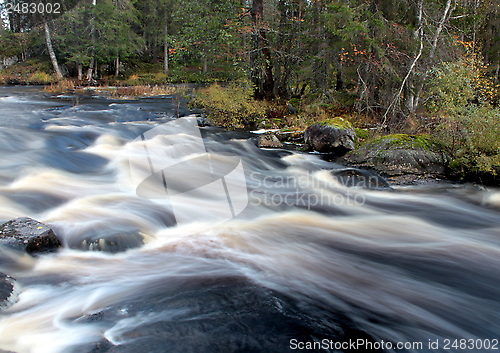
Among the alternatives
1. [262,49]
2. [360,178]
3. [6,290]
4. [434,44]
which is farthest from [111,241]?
[262,49]

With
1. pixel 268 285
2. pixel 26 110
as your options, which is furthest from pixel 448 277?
pixel 26 110

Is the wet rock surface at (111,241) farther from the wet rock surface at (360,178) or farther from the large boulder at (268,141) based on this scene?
the large boulder at (268,141)

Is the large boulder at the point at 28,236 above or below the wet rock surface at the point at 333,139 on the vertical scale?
below

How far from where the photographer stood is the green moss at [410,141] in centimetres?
872

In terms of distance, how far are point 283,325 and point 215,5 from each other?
13.6m

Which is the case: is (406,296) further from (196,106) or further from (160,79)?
(160,79)

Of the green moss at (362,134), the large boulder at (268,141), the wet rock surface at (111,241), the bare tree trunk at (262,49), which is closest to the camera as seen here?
the wet rock surface at (111,241)

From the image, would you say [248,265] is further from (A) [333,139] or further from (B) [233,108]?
(B) [233,108]

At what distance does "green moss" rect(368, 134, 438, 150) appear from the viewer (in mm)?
8719

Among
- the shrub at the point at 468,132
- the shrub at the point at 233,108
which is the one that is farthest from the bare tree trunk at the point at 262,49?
the shrub at the point at 468,132

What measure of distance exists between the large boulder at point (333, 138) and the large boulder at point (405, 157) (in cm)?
102

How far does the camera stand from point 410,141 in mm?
8945

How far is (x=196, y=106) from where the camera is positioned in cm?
1623

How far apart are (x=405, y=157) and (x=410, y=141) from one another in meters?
0.71
